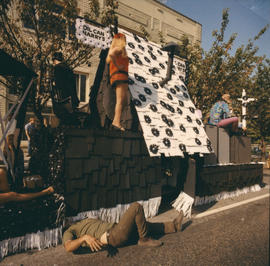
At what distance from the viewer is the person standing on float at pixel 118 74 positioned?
16.4 ft

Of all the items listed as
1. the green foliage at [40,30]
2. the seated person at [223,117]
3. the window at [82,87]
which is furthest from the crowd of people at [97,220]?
the window at [82,87]

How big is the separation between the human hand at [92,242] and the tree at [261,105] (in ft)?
36.7

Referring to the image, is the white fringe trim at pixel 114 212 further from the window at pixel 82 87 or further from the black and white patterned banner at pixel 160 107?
the window at pixel 82 87

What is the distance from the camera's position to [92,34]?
5219 millimetres

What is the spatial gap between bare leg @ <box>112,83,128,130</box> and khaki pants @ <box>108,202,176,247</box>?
2.10 meters

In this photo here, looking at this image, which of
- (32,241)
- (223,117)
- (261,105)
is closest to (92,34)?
(32,241)

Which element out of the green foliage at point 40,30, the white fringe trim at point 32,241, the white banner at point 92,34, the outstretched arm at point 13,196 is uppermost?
the green foliage at point 40,30

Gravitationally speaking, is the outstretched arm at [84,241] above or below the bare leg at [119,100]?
below

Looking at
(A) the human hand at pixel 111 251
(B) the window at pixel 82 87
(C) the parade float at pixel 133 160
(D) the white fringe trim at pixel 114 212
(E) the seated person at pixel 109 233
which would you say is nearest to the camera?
(E) the seated person at pixel 109 233

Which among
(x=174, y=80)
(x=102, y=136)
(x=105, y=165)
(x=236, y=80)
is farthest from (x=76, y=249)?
(x=236, y=80)

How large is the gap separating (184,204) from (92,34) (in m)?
4.59

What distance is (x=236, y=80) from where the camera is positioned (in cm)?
1177

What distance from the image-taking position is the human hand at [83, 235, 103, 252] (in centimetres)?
306

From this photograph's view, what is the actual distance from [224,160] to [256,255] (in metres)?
5.64
